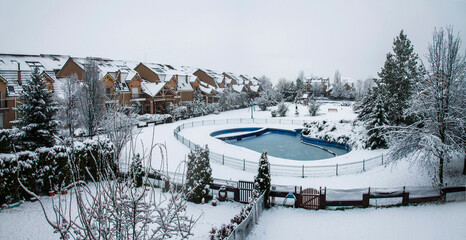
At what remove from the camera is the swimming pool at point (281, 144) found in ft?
82.2

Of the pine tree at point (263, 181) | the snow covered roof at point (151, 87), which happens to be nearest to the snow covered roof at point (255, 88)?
the snow covered roof at point (151, 87)

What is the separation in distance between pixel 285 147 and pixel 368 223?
56.1 feet

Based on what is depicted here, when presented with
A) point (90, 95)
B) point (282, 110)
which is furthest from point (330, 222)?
point (282, 110)

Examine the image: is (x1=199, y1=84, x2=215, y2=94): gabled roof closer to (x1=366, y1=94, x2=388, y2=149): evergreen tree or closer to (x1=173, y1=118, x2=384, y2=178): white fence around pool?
(x1=366, y1=94, x2=388, y2=149): evergreen tree

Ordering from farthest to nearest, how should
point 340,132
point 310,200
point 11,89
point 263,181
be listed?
point 11,89, point 340,132, point 263,181, point 310,200

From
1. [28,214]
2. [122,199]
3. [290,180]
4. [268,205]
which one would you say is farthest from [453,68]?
[28,214]

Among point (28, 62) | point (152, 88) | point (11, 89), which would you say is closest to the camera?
point (11, 89)

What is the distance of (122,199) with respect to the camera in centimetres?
419

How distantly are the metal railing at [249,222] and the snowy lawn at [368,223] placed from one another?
0.83 feet

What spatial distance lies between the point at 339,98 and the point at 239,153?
2780 inches

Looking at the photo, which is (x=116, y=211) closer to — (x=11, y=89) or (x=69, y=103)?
(x=69, y=103)

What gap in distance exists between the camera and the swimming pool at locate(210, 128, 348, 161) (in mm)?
25047

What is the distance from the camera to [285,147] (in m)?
27.9

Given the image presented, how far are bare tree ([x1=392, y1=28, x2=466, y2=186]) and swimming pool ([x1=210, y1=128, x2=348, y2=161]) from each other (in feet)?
34.6
